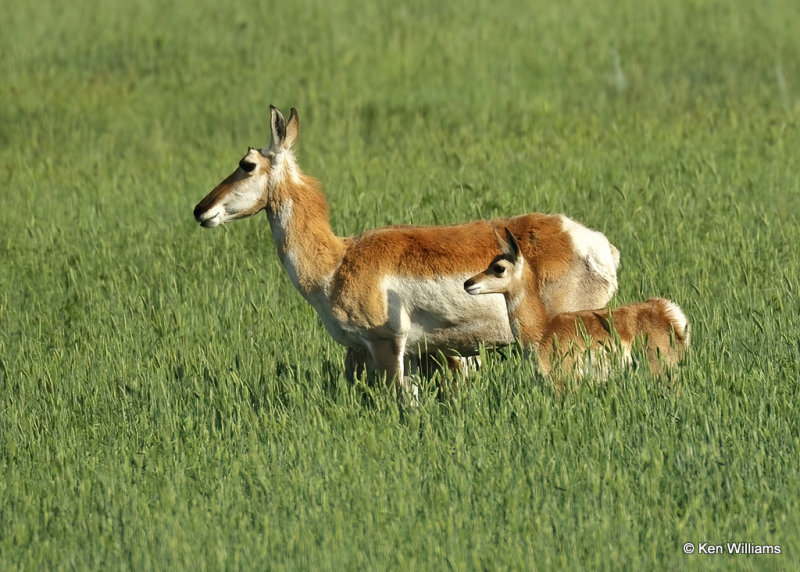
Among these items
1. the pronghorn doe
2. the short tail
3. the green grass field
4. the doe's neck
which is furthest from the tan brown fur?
the short tail

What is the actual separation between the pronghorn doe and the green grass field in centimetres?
18

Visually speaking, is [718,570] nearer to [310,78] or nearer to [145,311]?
[145,311]

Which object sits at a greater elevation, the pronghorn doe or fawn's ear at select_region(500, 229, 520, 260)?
fawn's ear at select_region(500, 229, 520, 260)

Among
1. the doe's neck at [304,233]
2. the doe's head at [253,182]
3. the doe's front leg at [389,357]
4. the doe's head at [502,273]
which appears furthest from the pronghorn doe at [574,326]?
the doe's head at [253,182]

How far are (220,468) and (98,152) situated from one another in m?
10.3

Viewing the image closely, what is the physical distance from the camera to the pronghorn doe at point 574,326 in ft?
22.7

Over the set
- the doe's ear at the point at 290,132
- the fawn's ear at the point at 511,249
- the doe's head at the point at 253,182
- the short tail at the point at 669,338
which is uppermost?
the doe's ear at the point at 290,132

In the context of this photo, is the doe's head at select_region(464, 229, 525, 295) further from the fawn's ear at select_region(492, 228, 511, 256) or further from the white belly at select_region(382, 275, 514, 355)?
the white belly at select_region(382, 275, 514, 355)

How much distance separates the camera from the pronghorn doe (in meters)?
6.92

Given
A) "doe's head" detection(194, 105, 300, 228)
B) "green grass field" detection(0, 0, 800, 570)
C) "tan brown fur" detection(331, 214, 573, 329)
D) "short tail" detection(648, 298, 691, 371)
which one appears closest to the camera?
"green grass field" detection(0, 0, 800, 570)

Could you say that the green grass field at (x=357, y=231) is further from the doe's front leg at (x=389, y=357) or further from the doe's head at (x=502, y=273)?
the doe's head at (x=502, y=273)

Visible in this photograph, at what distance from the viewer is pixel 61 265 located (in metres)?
11.1

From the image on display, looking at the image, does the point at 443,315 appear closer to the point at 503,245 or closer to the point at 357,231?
the point at 503,245

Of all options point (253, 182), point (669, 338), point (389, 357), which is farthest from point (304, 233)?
point (669, 338)
